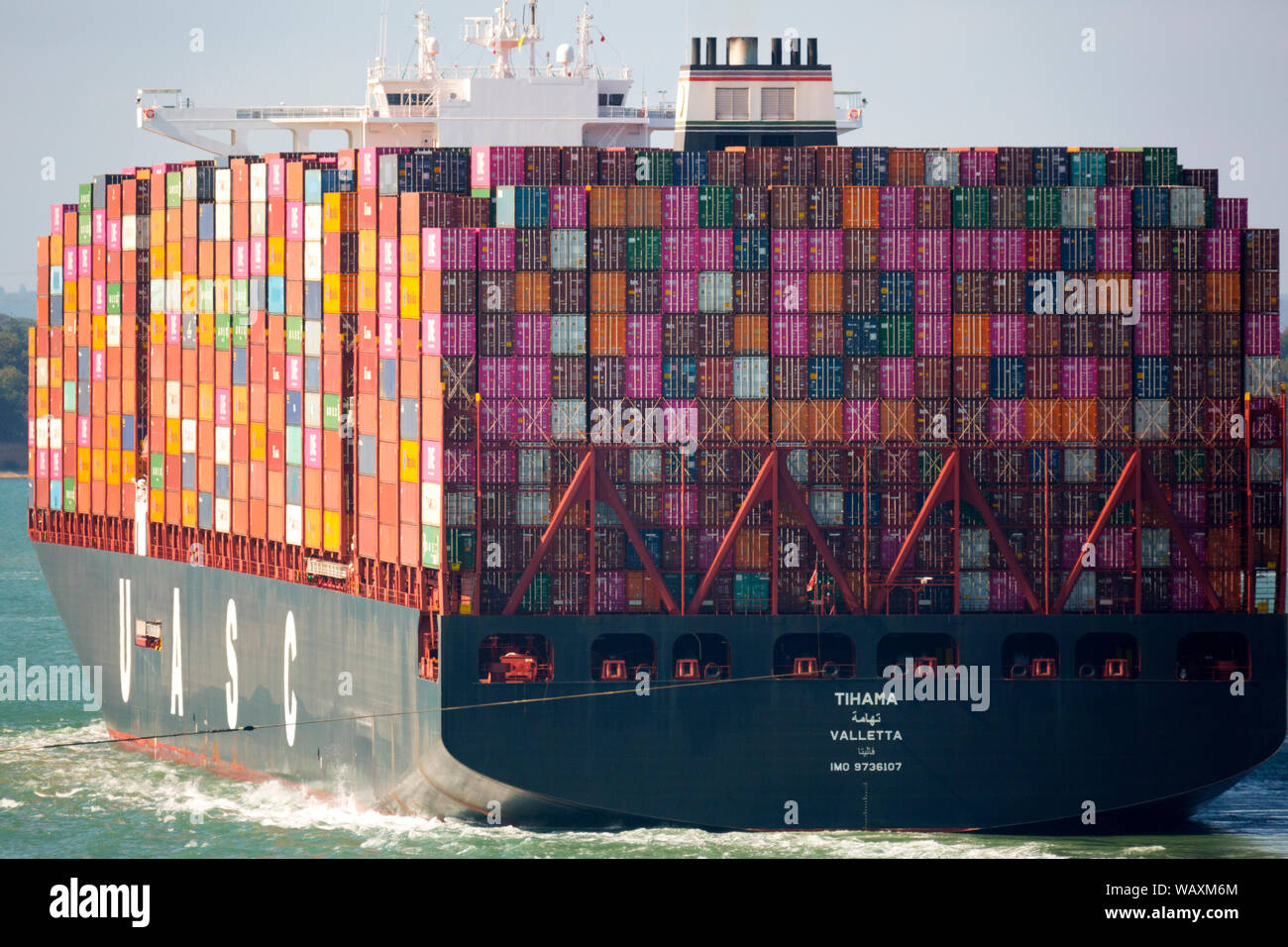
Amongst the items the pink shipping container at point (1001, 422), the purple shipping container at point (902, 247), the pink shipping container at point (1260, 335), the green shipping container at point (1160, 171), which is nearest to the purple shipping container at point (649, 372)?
the purple shipping container at point (902, 247)

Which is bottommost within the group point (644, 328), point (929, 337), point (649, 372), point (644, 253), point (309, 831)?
point (309, 831)

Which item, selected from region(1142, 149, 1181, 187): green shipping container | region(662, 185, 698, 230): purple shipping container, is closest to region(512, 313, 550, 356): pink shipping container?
region(662, 185, 698, 230): purple shipping container

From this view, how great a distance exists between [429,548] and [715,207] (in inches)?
484

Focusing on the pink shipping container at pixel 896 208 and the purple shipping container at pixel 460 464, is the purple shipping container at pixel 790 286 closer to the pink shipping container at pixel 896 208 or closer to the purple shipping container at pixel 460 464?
the pink shipping container at pixel 896 208

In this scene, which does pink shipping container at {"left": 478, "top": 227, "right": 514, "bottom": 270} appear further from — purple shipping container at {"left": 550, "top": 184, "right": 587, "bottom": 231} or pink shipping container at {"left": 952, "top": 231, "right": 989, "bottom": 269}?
pink shipping container at {"left": 952, "top": 231, "right": 989, "bottom": 269}

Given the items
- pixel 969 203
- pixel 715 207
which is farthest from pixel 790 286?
pixel 969 203

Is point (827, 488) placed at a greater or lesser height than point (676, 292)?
lesser

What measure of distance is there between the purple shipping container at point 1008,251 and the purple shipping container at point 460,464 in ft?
50.5

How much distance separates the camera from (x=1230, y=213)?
217 ft

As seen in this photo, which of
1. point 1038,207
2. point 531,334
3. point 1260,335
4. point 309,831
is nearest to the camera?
point 531,334

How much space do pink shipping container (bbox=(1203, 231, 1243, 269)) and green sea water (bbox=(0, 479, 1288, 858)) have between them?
15727 mm

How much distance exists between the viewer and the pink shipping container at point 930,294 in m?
64.6

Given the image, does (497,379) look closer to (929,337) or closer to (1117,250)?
(929,337)
